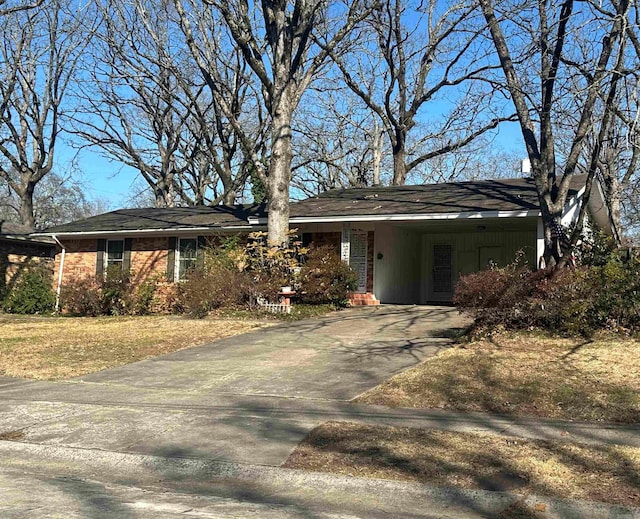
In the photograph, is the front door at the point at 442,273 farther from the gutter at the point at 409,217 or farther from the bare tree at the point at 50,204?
the bare tree at the point at 50,204

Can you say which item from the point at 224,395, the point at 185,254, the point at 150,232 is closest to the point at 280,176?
the point at 185,254

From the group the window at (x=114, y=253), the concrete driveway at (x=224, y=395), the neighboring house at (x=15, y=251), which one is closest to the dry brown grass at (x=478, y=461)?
the concrete driveway at (x=224, y=395)

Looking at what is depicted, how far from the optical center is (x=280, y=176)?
60.0 feet

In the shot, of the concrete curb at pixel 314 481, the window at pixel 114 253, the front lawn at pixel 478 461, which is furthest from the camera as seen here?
the window at pixel 114 253

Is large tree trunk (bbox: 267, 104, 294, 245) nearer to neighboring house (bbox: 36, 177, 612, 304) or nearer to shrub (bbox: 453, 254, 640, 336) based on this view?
neighboring house (bbox: 36, 177, 612, 304)

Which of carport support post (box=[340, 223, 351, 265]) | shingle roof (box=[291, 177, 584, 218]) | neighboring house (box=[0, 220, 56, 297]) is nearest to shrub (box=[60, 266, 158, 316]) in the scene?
neighboring house (box=[0, 220, 56, 297])

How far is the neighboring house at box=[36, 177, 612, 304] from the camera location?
18375 millimetres

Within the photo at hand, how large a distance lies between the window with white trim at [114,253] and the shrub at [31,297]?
2188 millimetres

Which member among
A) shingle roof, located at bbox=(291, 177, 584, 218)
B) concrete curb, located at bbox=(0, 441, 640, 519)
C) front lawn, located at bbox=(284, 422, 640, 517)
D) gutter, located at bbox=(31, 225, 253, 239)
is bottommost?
concrete curb, located at bbox=(0, 441, 640, 519)

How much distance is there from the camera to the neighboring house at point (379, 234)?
18.4m

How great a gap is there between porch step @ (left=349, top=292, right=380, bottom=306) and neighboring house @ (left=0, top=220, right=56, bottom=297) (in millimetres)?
12348

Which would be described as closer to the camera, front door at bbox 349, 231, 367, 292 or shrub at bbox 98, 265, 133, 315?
front door at bbox 349, 231, 367, 292

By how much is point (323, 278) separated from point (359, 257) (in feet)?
7.97

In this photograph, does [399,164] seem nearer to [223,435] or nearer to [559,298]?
[559,298]
